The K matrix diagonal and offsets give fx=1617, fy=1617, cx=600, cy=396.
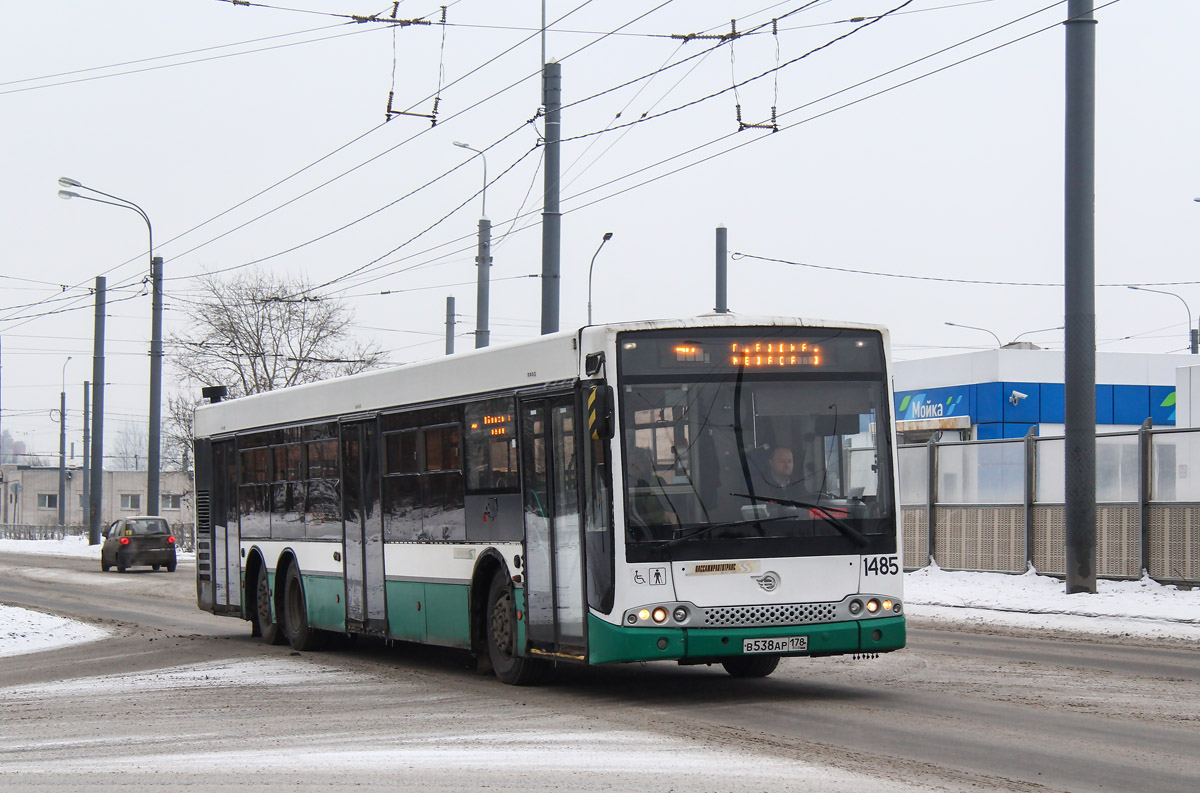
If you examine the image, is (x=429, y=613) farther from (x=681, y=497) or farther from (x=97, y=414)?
(x=97, y=414)

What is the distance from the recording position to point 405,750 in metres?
9.33


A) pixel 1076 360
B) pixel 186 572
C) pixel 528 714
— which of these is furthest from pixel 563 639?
pixel 186 572

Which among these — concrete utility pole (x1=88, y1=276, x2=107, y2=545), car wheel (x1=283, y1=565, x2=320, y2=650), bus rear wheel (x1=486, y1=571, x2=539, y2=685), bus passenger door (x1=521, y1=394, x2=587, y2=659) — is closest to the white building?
concrete utility pole (x1=88, y1=276, x2=107, y2=545)

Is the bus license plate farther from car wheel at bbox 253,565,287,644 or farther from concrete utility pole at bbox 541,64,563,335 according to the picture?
concrete utility pole at bbox 541,64,563,335

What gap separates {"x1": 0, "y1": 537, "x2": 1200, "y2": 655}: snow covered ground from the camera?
18656mm

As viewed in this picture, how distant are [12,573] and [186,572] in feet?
14.3

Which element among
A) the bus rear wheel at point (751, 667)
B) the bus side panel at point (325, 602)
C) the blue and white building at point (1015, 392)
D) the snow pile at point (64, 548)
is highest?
the blue and white building at point (1015, 392)

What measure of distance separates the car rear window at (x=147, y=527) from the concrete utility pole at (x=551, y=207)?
21010 mm

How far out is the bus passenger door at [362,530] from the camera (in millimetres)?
15508

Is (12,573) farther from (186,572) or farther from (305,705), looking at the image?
(305,705)

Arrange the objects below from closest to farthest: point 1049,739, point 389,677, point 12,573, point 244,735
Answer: point 1049,739, point 244,735, point 389,677, point 12,573

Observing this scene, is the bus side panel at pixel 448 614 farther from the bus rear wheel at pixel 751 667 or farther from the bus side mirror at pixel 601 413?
the bus side mirror at pixel 601 413

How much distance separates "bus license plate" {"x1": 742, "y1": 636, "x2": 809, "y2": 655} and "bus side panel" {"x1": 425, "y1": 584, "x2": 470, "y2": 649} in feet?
10.2

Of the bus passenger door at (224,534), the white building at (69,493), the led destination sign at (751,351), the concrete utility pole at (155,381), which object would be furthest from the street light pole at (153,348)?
the white building at (69,493)
